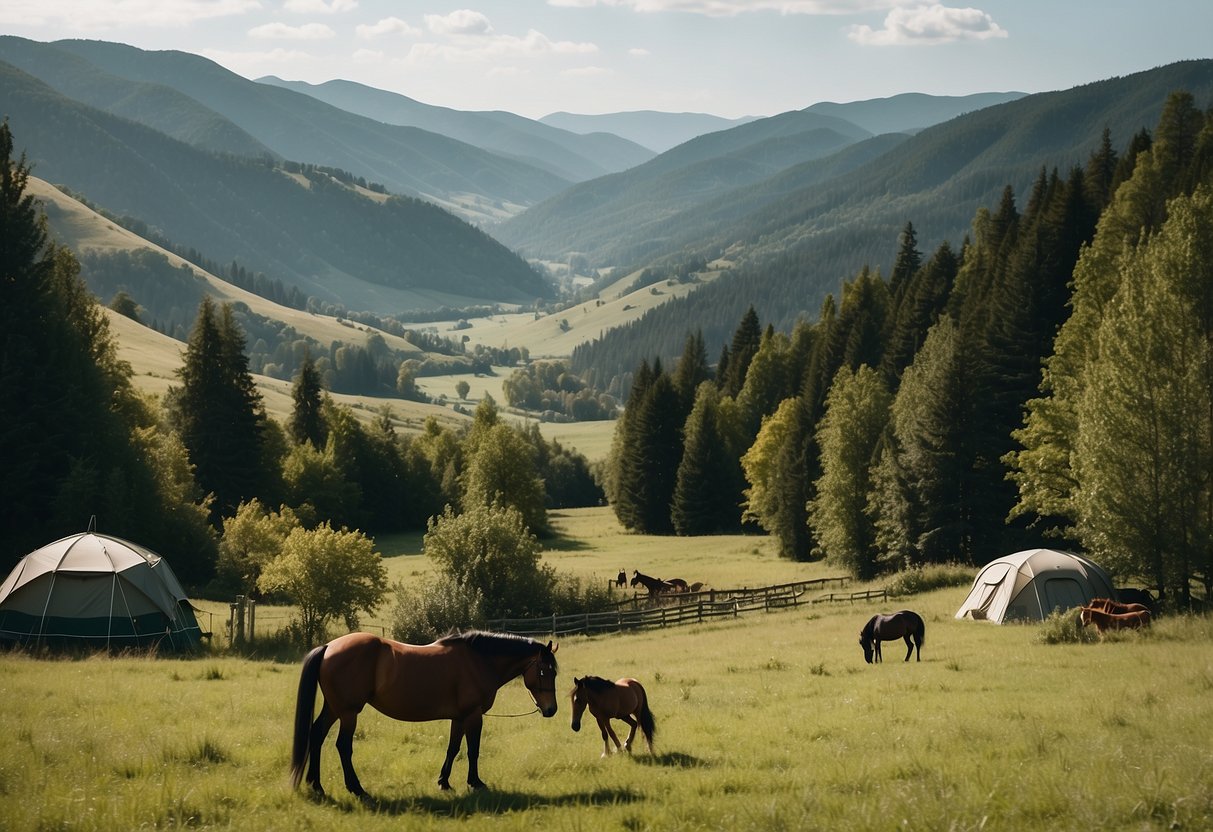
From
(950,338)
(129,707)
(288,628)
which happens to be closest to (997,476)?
(950,338)

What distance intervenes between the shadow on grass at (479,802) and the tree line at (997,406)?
2610 centimetres

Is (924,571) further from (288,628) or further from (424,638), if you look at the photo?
(288,628)

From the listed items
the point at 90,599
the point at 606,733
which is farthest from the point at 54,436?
the point at 606,733

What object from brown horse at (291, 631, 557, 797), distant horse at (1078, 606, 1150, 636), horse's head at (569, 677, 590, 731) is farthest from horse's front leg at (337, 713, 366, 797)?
distant horse at (1078, 606, 1150, 636)

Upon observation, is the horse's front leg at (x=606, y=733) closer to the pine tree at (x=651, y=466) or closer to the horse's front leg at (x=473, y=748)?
the horse's front leg at (x=473, y=748)

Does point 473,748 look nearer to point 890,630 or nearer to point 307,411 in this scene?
point 890,630

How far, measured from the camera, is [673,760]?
15.0 meters

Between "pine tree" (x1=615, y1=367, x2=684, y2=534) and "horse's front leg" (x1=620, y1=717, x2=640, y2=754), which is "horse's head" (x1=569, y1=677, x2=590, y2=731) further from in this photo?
"pine tree" (x1=615, y1=367, x2=684, y2=534)

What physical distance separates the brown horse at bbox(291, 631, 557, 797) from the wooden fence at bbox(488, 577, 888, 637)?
26903 mm

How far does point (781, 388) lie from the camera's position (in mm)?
102500

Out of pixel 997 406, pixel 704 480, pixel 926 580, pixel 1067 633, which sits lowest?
pixel 926 580

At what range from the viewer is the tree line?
107 feet

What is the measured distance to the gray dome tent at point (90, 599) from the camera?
99.1ft

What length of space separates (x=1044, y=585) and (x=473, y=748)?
92.9 feet
